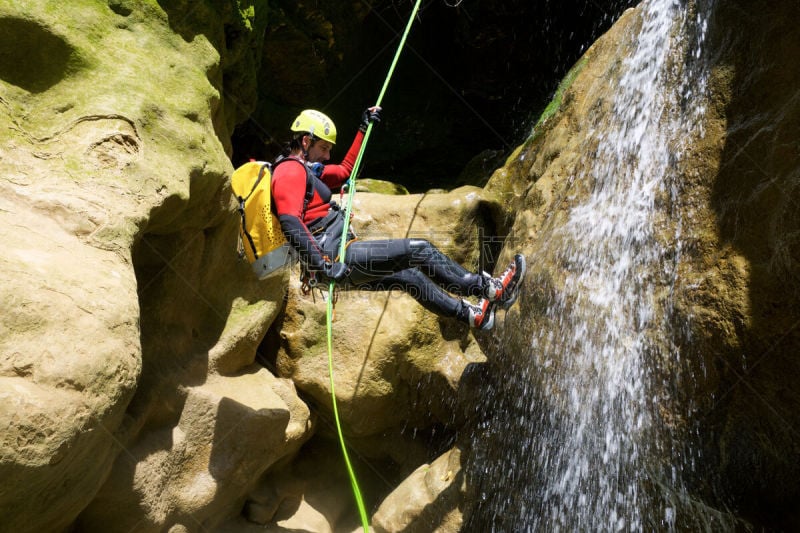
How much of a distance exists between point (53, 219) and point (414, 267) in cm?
271

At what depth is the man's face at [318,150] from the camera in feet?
18.4

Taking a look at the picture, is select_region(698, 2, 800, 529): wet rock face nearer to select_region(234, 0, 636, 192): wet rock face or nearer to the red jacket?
the red jacket

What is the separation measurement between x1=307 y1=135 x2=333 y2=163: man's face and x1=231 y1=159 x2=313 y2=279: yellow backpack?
43 centimetres

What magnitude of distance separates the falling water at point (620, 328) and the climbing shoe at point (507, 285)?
336 millimetres

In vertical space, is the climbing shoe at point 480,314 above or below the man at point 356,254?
below

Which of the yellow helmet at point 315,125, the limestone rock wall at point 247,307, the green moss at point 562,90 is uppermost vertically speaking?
the green moss at point 562,90

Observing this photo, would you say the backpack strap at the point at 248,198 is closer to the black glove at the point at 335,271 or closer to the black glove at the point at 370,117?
the black glove at the point at 335,271

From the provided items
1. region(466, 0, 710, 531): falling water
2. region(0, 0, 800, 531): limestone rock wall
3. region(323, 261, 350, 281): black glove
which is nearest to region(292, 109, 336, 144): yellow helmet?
region(0, 0, 800, 531): limestone rock wall

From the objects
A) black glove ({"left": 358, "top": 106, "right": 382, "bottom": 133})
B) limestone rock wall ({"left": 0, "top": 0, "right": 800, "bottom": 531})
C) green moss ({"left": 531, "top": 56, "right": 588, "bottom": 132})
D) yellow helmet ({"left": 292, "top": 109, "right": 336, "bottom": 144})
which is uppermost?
green moss ({"left": 531, "top": 56, "right": 588, "bottom": 132})

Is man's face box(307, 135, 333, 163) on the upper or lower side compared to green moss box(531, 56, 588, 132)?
lower

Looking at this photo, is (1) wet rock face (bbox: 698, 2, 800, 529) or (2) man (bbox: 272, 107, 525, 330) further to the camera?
(2) man (bbox: 272, 107, 525, 330)

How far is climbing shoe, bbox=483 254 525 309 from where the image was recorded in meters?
5.40

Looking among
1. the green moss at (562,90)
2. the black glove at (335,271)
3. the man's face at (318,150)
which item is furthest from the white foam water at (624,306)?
the man's face at (318,150)

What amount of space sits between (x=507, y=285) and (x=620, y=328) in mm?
1023
